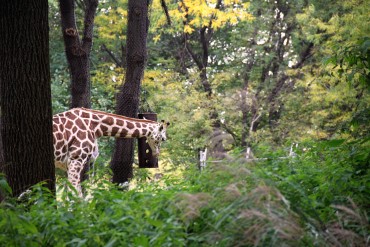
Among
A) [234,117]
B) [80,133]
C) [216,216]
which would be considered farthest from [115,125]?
[234,117]

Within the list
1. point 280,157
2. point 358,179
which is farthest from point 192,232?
point 280,157

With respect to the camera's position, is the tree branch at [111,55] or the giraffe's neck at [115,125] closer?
the giraffe's neck at [115,125]

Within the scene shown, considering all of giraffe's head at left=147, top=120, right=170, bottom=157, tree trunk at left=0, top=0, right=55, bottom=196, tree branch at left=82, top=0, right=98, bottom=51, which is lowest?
giraffe's head at left=147, top=120, right=170, bottom=157

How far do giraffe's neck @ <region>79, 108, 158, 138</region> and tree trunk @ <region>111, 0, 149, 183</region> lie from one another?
0.85m

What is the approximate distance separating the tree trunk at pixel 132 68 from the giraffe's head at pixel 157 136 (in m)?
0.67

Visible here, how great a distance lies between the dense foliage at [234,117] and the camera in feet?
13.6

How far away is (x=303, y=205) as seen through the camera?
4.54 metres

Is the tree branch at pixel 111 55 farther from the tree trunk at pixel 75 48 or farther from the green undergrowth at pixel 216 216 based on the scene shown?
the green undergrowth at pixel 216 216

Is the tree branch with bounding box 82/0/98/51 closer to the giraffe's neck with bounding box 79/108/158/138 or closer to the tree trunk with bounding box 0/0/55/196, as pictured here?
the giraffe's neck with bounding box 79/108/158/138

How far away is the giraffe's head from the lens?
12125 millimetres

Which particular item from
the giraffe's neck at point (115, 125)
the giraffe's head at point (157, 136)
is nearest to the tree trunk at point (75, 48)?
the giraffe's neck at point (115, 125)

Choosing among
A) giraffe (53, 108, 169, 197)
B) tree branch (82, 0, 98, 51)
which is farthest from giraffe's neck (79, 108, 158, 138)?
tree branch (82, 0, 98, 51)

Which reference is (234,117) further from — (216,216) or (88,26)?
(216,216)

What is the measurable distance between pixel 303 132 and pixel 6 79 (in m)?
19.2
